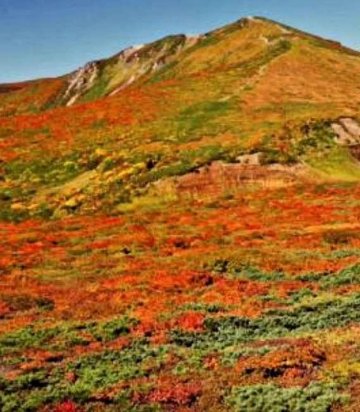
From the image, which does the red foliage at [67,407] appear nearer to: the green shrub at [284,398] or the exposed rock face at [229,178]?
the green shrub at [284,398]

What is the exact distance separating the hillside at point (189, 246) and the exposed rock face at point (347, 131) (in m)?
0.29

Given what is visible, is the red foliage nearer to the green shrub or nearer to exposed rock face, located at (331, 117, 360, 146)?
the green shrub

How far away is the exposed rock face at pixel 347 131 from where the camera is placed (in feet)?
265

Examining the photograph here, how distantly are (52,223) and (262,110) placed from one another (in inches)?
1645

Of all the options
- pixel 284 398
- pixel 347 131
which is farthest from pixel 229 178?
pixel 284 398

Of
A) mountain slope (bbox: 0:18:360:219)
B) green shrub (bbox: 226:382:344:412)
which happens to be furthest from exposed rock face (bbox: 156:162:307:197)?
green shrub (bbox: 226:382:344:412)

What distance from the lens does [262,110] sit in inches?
3762

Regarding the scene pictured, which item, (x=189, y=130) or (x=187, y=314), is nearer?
(x=187, y=314)

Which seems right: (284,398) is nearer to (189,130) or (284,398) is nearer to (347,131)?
(347,131)

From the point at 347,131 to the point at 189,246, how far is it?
1631 inches

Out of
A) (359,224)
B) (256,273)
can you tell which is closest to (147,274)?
(256,273)

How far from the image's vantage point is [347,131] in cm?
8325

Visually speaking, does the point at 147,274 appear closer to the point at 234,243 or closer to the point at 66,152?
the point at 234,243

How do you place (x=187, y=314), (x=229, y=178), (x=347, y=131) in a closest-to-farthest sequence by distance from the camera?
1. (x=187, y=314)
2. (x=229, y=178)
3. (x=347, y=131)
